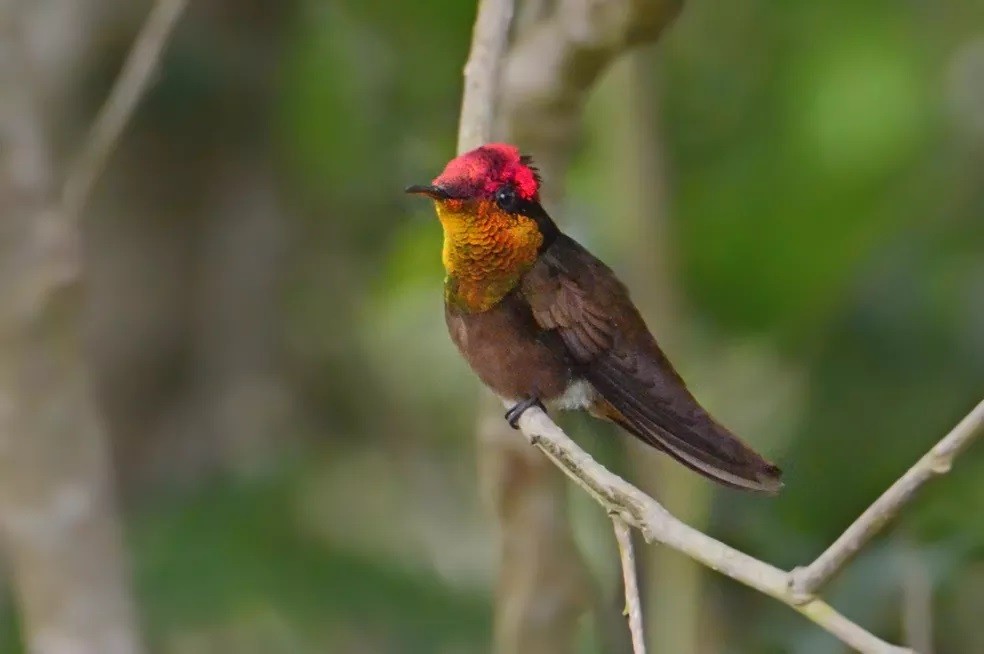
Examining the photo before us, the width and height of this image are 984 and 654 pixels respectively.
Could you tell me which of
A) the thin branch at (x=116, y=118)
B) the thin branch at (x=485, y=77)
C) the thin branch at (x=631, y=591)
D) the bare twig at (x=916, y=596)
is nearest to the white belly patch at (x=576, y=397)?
the thin branch at (x=631, y=591)

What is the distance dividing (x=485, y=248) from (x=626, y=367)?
0.15 m

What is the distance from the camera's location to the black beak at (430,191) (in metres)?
0.86

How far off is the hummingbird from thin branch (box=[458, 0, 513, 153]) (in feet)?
0.66

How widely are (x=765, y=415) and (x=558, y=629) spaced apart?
2.20ft

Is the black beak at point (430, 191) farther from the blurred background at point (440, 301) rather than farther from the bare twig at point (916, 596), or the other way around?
the bare twig at point (916, 596)

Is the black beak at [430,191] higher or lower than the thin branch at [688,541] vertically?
higher

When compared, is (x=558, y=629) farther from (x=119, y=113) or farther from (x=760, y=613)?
(x=119, y=113)

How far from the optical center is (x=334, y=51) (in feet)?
7.98

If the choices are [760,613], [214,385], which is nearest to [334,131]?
[214,385]

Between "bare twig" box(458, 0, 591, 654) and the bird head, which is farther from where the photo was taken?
"bare twig" box(458, 0, 591, 654)

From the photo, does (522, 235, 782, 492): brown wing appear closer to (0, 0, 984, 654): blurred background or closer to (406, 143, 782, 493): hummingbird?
(406, 143, 782, 493): hummingbird

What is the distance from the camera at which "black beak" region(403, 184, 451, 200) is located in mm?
860

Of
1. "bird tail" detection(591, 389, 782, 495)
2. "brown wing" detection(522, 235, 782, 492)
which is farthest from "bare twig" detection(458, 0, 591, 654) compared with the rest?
"bird tail" detection(591, 389, 782, 495)

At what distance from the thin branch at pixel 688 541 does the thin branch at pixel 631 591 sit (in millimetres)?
11
